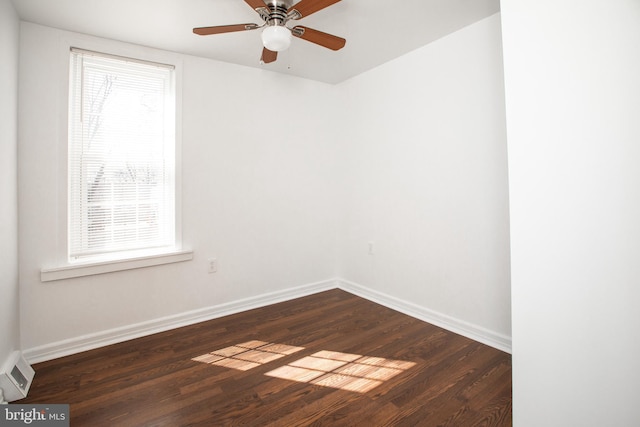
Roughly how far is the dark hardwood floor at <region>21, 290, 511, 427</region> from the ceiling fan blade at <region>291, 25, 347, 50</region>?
224 cm

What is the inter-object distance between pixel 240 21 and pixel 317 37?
2.25 ft

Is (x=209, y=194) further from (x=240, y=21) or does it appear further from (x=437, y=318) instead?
(x=437, y=318)

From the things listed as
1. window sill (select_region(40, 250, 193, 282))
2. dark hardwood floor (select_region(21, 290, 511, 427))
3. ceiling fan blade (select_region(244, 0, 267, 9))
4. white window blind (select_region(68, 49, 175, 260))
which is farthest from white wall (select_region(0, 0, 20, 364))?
ceiling fan blade (select_region(244, 0, 267, 9))

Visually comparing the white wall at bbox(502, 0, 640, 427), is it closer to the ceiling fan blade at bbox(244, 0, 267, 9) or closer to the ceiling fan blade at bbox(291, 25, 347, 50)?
the ceiling fan blade at bbox(291, 25, 347, 50)

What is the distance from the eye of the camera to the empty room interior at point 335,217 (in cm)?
114

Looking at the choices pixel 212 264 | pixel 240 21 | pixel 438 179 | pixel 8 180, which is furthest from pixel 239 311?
pixel 240 21

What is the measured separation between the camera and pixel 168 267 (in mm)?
2738

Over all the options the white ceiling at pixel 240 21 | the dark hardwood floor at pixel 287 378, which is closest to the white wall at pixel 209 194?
the white ceiling at pixel 240 21

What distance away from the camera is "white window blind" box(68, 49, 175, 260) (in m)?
2.39

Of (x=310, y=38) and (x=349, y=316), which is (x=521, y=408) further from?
(x=310, y=38)

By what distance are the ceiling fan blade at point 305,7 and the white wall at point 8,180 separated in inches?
68.2

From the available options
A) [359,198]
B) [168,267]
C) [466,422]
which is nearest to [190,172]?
[168,267]

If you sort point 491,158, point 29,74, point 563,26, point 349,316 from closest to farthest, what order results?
point 563,26 → point 29,74 → point 491,158 → point 349,316

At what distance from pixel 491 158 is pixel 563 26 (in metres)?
1.28
